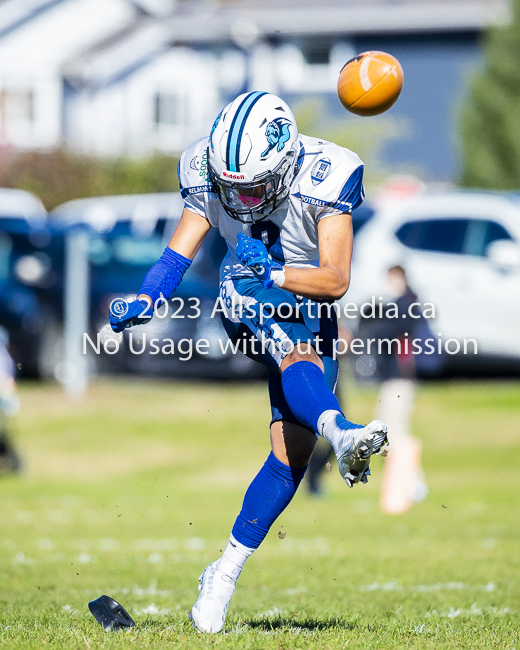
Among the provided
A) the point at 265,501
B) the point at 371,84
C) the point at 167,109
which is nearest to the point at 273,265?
the point at 265,501

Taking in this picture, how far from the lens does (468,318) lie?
13664mm

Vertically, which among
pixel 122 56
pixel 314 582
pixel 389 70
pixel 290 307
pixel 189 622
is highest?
pixel 122 56

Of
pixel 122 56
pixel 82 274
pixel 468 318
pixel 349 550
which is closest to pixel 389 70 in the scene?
pixel 349 550

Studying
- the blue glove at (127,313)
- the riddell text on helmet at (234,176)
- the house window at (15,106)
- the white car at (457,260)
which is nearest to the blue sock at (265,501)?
the blue glove at (127,313)

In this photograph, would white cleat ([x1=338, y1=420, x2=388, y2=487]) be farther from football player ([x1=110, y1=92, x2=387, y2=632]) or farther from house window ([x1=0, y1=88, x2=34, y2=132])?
house window ([x1=0, y1=88, x2=34, y2=132])

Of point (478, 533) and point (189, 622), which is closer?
point (189, 622)

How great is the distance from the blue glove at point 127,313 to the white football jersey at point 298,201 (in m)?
0.39

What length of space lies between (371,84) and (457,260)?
9.37 meters

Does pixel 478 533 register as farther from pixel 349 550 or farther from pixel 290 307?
pixel 290 307

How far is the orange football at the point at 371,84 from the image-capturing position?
4.71m

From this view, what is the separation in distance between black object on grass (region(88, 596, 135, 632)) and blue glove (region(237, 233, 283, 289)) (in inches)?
59.8

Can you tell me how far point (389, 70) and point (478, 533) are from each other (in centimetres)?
509

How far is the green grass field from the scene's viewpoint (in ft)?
14.7

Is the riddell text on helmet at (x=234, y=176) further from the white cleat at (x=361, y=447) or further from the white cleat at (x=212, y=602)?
the white cleat at (x=212, y=602)
